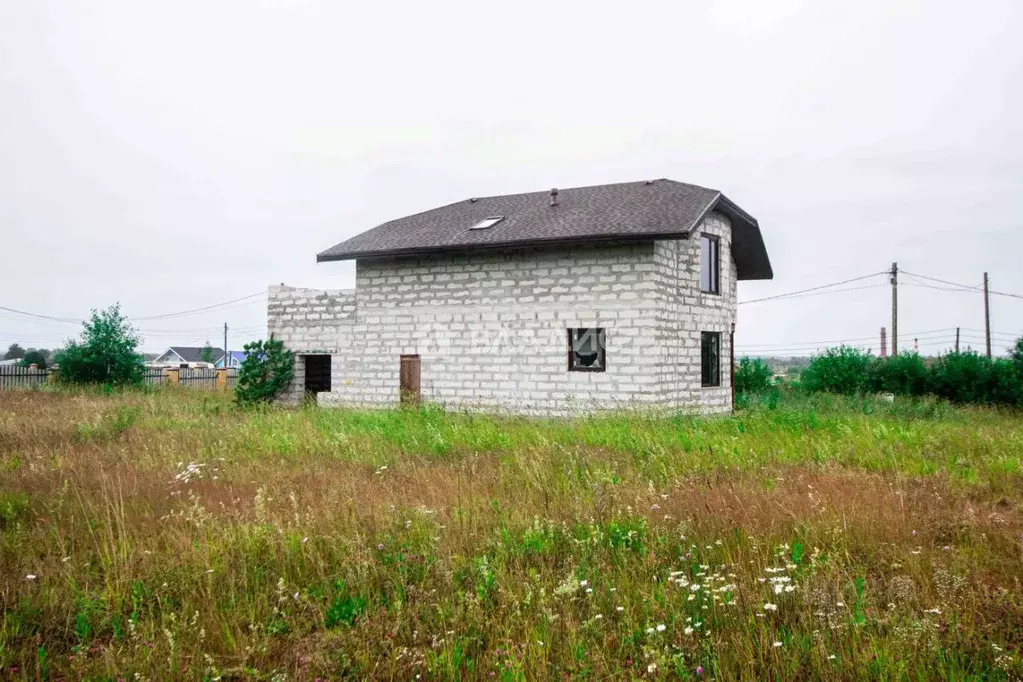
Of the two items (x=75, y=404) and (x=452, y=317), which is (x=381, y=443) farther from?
(x=75, y=404)

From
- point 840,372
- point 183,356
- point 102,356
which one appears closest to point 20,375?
point 102,356

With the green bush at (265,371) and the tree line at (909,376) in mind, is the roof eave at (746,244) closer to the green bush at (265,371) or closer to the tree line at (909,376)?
the tree line at (909,376)

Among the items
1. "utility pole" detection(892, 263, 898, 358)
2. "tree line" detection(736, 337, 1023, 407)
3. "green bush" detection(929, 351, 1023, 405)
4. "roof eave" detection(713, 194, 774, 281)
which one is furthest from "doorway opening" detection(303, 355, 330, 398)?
"utility pole" detection(892, 263, 898, 358)

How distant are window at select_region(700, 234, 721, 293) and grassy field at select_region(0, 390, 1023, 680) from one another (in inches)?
362

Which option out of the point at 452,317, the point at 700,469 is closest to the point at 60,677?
the point at 700,469

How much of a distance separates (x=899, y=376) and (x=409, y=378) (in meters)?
16.6

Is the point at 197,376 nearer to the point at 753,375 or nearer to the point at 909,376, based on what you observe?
the point at 753,375

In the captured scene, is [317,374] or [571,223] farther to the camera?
[317,374]

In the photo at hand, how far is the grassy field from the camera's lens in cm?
358

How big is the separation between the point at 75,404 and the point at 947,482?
704 inches

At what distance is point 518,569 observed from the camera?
14.9 feet

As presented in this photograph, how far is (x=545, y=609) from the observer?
152 inches

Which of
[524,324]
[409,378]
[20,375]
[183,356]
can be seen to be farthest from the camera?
[183,356]

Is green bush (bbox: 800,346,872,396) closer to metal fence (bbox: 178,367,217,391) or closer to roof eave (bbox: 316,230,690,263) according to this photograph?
roof eave (bbox: 316,230,690,263)
